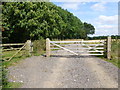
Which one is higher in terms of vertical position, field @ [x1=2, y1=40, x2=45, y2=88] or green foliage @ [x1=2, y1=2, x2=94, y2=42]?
green foliage @ [x1=2, y1=2, x2=94, y2=42]

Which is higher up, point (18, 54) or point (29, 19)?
point (29, 19)

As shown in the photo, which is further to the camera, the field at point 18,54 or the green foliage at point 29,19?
the green foliage at point 29,19

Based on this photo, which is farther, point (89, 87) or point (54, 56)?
point (54, 56)

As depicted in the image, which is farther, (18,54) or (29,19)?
(29,19)

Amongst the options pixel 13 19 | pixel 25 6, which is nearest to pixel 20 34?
pixel 13 19

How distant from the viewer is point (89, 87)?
19.0ft

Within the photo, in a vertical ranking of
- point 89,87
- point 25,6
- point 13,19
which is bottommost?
point 89,87

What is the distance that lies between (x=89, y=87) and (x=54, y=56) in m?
7.87

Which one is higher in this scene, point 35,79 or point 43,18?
point 43,18

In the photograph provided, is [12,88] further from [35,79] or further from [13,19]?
[13,19]

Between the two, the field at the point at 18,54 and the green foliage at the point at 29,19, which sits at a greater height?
the green foliage at the point at 29,19

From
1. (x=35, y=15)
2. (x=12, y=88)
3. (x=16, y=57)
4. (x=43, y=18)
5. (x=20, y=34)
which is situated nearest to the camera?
(x=12, y=88)

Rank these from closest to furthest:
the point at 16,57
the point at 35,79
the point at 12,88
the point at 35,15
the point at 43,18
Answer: the point at 12,88 < the point at 35,79 < the point at 16,57 < the point at 35,15 < the point at 43,18

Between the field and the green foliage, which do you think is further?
the green foliage
